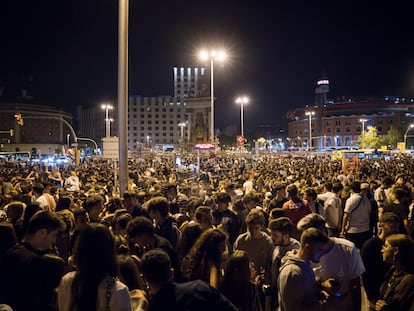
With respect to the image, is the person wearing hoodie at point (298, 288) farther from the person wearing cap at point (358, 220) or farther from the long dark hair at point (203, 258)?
the person wearing cap at point (358, 220)

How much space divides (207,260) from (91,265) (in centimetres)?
108

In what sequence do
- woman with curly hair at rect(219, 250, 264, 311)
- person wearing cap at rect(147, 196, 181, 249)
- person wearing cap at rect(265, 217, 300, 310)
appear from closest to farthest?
woman with curly hair at rect(219, 250, 264, 311) → person wearing cap at rect(265, 217, 300, 310) → person wearing cap at rect(147, 196, 181, 249)

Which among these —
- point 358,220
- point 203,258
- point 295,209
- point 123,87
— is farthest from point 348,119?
point 203,258

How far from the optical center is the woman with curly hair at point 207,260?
12.7ft

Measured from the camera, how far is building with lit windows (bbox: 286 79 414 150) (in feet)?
431

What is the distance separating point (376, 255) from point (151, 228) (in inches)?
106

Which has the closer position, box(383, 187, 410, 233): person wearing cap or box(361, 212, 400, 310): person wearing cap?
box(361, 212, 400, 310): person wearing cap

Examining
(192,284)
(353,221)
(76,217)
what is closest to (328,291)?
(192,284)

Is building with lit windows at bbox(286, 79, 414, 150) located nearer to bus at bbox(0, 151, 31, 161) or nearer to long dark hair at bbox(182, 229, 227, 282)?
bus at bbox(0, 151, 31, 161)

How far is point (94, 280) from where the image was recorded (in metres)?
3.25

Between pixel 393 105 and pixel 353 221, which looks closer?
pixel 353 221

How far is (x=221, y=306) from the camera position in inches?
115

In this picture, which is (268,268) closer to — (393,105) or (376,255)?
(376,255)

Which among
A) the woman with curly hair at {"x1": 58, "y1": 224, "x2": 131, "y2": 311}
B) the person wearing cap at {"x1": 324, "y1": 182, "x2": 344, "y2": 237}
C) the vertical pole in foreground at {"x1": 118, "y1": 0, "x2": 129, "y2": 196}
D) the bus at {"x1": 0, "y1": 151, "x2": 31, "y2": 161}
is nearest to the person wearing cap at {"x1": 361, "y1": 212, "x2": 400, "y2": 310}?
the woman with curly hair at {"x1": 58, "y1": 224, "x2": 131, "y2": 311}
